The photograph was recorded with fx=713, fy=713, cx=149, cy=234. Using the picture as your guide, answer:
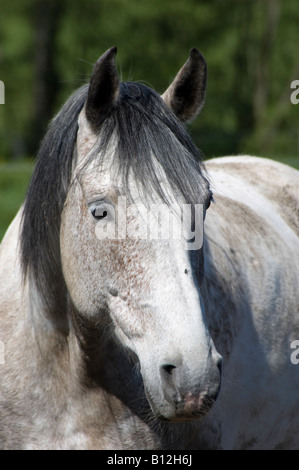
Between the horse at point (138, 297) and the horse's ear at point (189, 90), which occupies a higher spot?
the horse's ear at point (189, 90)

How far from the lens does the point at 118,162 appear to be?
9.37 feet

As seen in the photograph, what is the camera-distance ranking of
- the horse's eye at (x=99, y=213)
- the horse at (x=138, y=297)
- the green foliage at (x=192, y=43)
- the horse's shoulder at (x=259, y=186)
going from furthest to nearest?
1. the green foliage at (x=192, y=43)
2. the horse's shoulder at (x=259, y=186)
3. the horse's eye at (x=99, y=213)
4. the horse at (x=138, y=297)

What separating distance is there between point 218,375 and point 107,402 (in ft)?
2.95

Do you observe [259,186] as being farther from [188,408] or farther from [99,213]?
[188,408]

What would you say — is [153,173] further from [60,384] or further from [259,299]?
[259,299]

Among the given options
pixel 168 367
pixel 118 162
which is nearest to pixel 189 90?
pixel 118 162

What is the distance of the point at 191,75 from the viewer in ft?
10.5

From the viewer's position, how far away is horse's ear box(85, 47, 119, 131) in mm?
2877

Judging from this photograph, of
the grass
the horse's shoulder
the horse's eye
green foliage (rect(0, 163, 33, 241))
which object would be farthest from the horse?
green foliage (rect(0, 163, 33, 241))

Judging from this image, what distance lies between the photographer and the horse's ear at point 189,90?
10.5 ft

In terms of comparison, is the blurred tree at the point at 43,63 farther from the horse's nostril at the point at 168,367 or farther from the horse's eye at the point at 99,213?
the horse's nostril at the point at 168,367

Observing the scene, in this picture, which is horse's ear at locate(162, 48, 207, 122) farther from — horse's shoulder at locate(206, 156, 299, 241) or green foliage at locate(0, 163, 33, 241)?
green foliage at locate(0, 163, 33, 241)

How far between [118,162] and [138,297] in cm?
56

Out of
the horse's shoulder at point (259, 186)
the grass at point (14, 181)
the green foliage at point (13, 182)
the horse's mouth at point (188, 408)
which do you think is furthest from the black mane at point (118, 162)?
the green foliage at point (13, 182)
